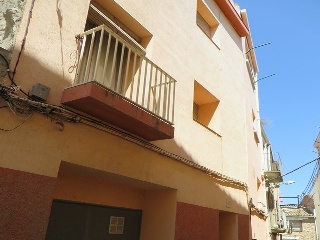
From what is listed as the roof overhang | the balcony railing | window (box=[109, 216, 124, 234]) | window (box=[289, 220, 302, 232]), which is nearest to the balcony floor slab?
the balcony railing

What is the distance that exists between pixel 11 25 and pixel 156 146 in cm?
292

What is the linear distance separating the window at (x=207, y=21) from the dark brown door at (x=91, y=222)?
18.2 ft

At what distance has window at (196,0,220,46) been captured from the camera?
844cm

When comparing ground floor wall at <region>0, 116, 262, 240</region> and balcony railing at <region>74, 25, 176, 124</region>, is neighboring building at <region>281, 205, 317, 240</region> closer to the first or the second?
ground floor wall at <region>0, 116, 262, 240</region>

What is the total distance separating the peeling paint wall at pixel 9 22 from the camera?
3451 millimetres

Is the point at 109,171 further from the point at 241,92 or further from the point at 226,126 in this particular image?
the point at 241,92

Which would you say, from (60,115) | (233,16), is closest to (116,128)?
(60,115)

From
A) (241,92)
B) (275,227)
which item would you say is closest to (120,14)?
(241,92)

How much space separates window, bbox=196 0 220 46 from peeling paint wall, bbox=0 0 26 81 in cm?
551

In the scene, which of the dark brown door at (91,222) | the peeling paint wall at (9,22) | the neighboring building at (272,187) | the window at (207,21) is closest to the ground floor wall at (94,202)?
the dark brown door at (91,222)

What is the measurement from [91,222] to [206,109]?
470 centimetres

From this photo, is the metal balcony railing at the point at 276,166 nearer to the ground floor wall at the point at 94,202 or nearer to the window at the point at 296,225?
the ground floor wall at the point at 94,202

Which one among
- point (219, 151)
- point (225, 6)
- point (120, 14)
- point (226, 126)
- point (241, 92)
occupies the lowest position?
point (219, 151)

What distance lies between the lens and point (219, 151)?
754cm
